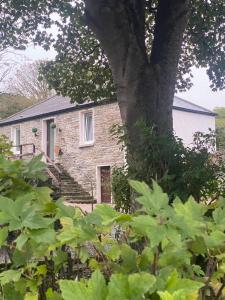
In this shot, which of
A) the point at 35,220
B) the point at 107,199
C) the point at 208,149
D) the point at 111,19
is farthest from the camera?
the point at 107,199

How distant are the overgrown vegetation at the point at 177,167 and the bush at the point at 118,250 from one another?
513 cm

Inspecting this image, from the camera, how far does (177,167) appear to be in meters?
6.98

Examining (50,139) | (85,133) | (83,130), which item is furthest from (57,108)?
(85,133)

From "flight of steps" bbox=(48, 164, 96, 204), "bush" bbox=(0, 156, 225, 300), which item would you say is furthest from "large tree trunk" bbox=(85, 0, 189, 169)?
"flight of steps" bbox=(48, 164, 96, 204)

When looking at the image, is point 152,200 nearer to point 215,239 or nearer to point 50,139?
point 215,239

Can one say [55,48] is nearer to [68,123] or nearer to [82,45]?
[82,45]

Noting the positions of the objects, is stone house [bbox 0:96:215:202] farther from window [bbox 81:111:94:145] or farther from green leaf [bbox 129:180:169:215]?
green leaf [bbox 129:180:169:215]

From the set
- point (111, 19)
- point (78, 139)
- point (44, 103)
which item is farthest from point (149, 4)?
point (44, 103)

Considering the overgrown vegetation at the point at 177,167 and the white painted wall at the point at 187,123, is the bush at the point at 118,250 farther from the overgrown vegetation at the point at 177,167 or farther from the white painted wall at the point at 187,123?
the white painted wall at the point at 187,123

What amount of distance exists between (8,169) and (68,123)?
75.0 ft

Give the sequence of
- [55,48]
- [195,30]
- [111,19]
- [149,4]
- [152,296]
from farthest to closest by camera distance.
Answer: [55,48], [195,30], [149,4], [111,19], [152,296]

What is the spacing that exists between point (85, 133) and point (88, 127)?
0.39m

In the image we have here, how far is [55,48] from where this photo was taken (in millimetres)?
11445

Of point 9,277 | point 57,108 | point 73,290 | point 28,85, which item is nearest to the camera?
point 73,290
